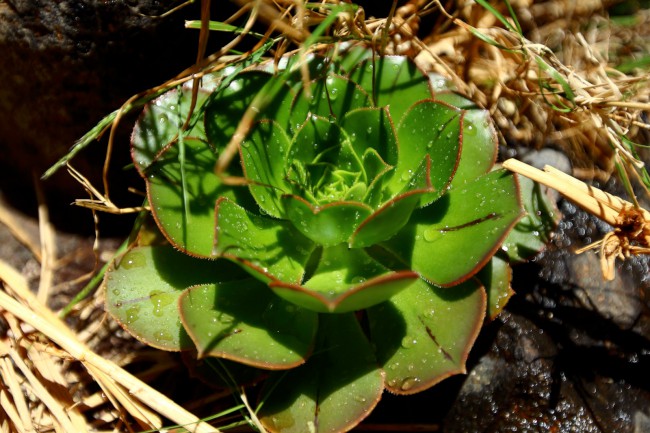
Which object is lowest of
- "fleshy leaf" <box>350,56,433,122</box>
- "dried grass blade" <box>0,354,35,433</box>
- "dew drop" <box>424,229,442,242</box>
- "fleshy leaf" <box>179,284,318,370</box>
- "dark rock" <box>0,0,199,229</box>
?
"dried grass blade" <box>0,354,35,433</box>

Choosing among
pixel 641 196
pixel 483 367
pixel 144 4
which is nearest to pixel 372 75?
pixel 144 4

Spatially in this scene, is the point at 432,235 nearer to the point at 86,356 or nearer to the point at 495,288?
the point at 495,288

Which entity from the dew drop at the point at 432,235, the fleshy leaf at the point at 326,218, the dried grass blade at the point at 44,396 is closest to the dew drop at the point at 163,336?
the fleshy leaf at the point at 326,218

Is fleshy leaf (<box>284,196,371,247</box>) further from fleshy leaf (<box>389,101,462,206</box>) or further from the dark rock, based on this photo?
the dark rock

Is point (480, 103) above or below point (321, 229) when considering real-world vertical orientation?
below

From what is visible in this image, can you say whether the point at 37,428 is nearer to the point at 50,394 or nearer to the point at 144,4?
the point at 50,394

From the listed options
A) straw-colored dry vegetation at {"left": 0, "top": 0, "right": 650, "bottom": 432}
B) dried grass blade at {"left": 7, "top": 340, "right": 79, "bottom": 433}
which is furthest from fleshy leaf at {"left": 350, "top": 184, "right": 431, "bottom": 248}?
dried grass blade at {"left": 7, "top": 340, "right": 79, "bottom": 433}

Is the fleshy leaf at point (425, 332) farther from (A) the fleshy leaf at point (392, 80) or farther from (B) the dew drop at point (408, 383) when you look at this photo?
(A) the fleshy leaf at point (392, 80)

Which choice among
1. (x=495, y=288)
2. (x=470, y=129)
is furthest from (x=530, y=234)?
(x=470, y=129)
